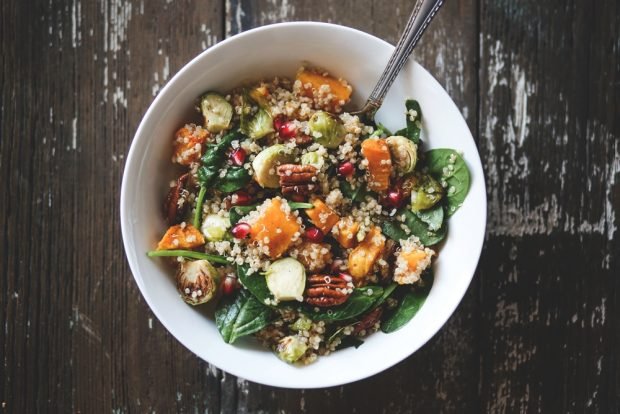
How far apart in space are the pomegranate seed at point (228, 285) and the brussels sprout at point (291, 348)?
0.55ft

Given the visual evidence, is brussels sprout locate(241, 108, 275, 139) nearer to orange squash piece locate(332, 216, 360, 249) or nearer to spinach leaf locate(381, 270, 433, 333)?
orange squash piece locate(332, 216, 360, 249)

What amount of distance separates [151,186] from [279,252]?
0.34 metres

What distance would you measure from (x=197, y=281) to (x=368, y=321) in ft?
1.34

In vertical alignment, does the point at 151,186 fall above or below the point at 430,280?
above

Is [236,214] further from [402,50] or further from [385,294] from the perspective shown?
[402,50]

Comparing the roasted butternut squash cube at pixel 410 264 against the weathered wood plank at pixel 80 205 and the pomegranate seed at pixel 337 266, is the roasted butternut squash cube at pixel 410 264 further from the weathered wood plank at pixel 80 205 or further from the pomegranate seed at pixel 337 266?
the weathered wood plank at pixel 80 205

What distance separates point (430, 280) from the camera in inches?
58.6

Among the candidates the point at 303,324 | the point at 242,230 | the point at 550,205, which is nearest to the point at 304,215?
the point at 242,230

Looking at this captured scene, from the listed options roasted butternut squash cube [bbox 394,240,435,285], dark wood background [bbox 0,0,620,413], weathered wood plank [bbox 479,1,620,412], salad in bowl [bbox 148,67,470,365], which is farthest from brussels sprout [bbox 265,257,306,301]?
weathered wood plank [bbox 479,1,620,412]

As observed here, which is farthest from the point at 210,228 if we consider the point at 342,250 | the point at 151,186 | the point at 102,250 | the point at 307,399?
the point at 307,399

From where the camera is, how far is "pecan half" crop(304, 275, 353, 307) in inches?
55.5

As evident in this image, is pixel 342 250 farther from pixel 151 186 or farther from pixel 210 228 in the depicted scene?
pixel 151 186

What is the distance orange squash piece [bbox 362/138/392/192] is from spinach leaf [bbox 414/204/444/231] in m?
0.12

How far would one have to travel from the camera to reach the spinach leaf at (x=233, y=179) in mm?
1441
